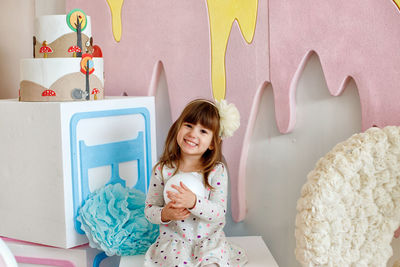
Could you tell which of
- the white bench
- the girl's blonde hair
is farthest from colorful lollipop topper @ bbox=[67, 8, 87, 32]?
the white bench

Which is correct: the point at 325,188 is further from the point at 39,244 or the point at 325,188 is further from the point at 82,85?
the point at 39,244

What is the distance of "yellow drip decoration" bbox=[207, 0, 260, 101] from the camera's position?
1.65 metres

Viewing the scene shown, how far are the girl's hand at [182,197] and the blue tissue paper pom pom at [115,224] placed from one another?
0.93 feet

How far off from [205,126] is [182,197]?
21cm

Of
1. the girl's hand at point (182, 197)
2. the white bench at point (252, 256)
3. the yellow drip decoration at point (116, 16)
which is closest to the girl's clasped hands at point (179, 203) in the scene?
the girl's hand at point (182, 197)

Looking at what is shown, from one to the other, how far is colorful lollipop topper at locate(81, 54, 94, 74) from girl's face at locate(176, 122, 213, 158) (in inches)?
17.4

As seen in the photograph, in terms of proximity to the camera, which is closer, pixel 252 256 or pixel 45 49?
pixel 252 256

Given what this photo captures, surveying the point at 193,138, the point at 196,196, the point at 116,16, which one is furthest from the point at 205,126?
the point at 116,16

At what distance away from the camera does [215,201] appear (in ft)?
4.52

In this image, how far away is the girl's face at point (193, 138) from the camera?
1.35 m

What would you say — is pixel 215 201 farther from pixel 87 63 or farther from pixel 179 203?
pixel 87 63

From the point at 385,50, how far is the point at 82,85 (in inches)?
35.6

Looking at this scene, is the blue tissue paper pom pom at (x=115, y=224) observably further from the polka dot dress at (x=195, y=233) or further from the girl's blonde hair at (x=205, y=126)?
the girl's blonde hair at (x=205, y=126)

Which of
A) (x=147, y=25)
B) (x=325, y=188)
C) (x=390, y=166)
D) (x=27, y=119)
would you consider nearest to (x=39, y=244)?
(x=27, y=119)
